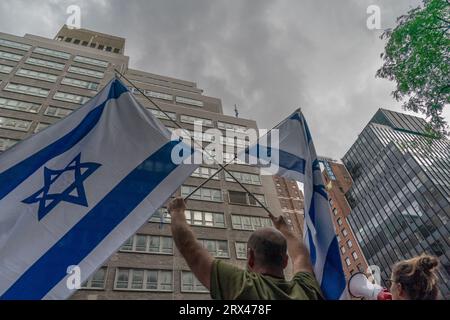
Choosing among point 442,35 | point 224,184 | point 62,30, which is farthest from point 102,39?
point 442,35

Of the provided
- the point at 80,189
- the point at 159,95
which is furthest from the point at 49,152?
the point at 159,95

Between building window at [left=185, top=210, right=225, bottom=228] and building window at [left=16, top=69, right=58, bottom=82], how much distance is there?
89.0ft

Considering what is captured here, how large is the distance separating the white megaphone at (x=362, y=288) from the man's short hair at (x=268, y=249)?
2.98 metres

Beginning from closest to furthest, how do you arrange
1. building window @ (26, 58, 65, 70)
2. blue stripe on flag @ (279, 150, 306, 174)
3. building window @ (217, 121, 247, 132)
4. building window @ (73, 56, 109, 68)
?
blue stripe on flag @ (279, 150, 306, 174) < building window @ (26, 58, 65, 70) < building window @ (217, 121, 247, 132) < building window @ (73, 56, 109, 68)

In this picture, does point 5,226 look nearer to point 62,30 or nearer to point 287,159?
point 287,159

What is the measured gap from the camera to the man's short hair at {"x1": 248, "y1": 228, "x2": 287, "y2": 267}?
247 cm

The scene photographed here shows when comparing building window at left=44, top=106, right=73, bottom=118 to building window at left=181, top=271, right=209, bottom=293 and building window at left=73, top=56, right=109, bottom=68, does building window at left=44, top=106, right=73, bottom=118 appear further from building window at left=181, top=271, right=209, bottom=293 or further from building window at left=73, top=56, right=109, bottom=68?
building window at left=181, top=271, right=209, bottom=293

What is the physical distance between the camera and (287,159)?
5453 mm

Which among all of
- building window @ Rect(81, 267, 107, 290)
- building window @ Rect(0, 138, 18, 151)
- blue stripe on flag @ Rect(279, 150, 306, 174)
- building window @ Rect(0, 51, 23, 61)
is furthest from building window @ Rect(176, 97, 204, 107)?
blue stripe on flag @ Rect(279, 150, 306, 174)

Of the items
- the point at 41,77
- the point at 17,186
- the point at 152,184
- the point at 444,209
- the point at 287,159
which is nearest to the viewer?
the point at 17,186

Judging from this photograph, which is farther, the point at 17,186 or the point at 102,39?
the point at 102,39

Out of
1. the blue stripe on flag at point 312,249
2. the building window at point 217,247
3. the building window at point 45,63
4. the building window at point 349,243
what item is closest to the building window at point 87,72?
the building window at point 45,63

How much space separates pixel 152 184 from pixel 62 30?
74.6 m

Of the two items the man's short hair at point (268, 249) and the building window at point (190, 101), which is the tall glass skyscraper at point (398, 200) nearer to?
the building window at point (190, 101)
